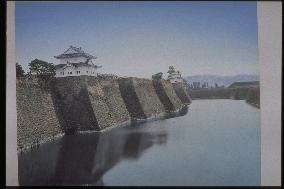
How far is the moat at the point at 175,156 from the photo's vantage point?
2896 millimetres

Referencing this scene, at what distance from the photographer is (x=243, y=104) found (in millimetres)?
2928

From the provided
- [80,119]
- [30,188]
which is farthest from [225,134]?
[30,188]

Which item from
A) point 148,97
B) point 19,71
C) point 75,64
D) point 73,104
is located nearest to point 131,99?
point 148,97

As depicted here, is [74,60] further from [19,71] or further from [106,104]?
[106,104]

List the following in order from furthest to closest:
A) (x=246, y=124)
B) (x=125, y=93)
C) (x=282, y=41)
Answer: (x=125, y=93) → (x=246, y=124) → (x=282, y=41)

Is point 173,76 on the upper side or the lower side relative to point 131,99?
upper

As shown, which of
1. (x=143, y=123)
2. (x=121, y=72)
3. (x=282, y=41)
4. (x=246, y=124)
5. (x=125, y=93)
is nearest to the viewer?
(x=282, y=41)

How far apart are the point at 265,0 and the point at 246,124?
108 centimetres

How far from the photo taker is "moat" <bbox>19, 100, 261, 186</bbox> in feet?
9.50

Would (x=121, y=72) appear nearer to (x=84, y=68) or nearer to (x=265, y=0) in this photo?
(x=84, y=68)

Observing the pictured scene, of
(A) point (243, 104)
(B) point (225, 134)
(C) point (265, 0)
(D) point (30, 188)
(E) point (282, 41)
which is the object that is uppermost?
(C) point (265, 0)

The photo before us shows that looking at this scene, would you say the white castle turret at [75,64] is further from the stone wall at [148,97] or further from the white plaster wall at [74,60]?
the stone wall at [148,97]

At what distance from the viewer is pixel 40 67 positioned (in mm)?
3145

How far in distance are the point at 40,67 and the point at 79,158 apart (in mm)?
958
